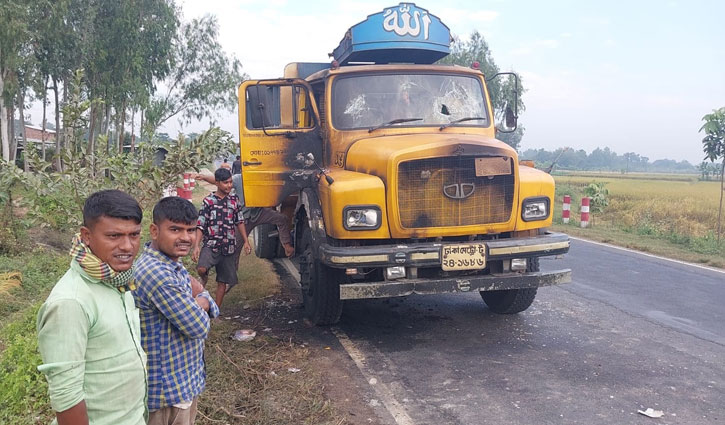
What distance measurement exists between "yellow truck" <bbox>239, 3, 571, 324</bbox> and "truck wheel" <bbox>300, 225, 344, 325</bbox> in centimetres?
1

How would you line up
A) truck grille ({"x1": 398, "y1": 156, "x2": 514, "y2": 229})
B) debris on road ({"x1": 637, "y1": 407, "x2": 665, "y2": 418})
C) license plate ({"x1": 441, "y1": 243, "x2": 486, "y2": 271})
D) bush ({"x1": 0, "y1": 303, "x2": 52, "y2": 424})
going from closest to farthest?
bush ({"x1": 0, "y1": 303, "x2": 52, "y2": 424}), debris on road ({"x1": 637, "y1": 407, "x2": 665, "y2": 418}), license plate ({"x1": 441, "y1": 243, "x2": 486, "y2": 271}), truck grille ({"x1": 398, "y1": 156, "x2": 514, "y2": 229})

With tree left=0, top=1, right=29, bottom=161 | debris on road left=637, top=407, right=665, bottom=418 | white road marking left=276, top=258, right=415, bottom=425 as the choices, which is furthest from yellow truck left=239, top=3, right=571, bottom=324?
tree left=0, top=1, right=29, bottom=161

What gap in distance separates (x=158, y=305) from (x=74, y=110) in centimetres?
276

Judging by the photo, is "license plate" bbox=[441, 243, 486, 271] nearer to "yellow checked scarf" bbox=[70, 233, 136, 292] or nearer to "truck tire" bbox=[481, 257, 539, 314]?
"truck tire" bbox=[481, 257, 539, 314]

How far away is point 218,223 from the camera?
573 cm

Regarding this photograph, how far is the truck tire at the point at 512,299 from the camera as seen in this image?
5.89m

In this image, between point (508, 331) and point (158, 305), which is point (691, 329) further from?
point (158, 305)

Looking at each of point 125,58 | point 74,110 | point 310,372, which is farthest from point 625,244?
point 125,58

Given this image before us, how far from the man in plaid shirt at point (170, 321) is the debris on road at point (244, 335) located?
2.72 metres

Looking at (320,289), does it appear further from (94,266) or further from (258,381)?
(94,266)

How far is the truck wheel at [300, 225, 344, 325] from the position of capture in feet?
17.8

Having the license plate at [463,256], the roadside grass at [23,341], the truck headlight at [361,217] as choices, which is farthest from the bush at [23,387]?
the license plate at [463,256]

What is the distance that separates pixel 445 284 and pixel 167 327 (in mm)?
3002

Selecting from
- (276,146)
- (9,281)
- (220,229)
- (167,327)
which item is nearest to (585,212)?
(276,146)
